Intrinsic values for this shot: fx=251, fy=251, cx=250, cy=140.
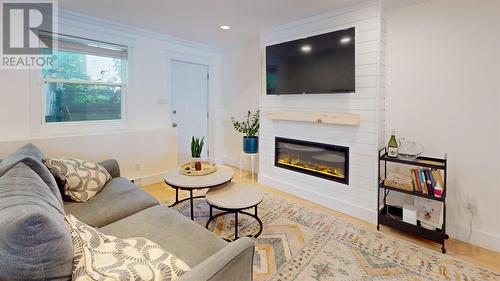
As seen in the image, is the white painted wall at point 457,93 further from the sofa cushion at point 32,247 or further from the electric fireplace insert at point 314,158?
the sofa cushion at point 32,247

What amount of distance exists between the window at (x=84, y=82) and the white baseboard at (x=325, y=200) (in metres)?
2.48

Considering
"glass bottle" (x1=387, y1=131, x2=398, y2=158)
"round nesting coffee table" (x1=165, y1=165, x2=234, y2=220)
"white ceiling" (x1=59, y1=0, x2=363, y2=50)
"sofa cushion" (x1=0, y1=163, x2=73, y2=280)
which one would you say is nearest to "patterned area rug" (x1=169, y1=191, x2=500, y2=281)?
"round nesting coffee table" (x1=165, y1=165, x2=234, y2=220)

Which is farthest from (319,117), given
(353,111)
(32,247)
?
(32,247)

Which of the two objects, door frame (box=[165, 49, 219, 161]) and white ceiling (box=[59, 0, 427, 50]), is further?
door frame (box=[165, 49, 219, 161])

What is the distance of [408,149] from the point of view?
2.66 m

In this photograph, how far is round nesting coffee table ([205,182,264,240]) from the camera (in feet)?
7.04

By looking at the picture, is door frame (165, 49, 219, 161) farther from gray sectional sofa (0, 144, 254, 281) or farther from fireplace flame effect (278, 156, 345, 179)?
gray sectional sofa (0, 144, 254, 281)

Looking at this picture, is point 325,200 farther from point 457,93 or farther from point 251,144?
point 457,93

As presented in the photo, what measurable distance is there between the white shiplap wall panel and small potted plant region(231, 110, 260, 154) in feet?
2.18

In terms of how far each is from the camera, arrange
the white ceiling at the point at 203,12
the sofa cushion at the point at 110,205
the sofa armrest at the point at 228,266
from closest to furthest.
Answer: the sofa armrest at the point at 228,266, the sofa cushion at the point at 110,205, the white ceiling at the point at 203,12

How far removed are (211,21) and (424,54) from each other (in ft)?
8.04

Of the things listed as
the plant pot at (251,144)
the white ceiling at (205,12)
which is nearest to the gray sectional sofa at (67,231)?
the white ceiling at (205,12)

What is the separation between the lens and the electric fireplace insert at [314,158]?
3.03m

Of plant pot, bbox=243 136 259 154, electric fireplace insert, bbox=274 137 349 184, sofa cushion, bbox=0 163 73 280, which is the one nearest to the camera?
sofa cushion, bbox=0 163 73 280
